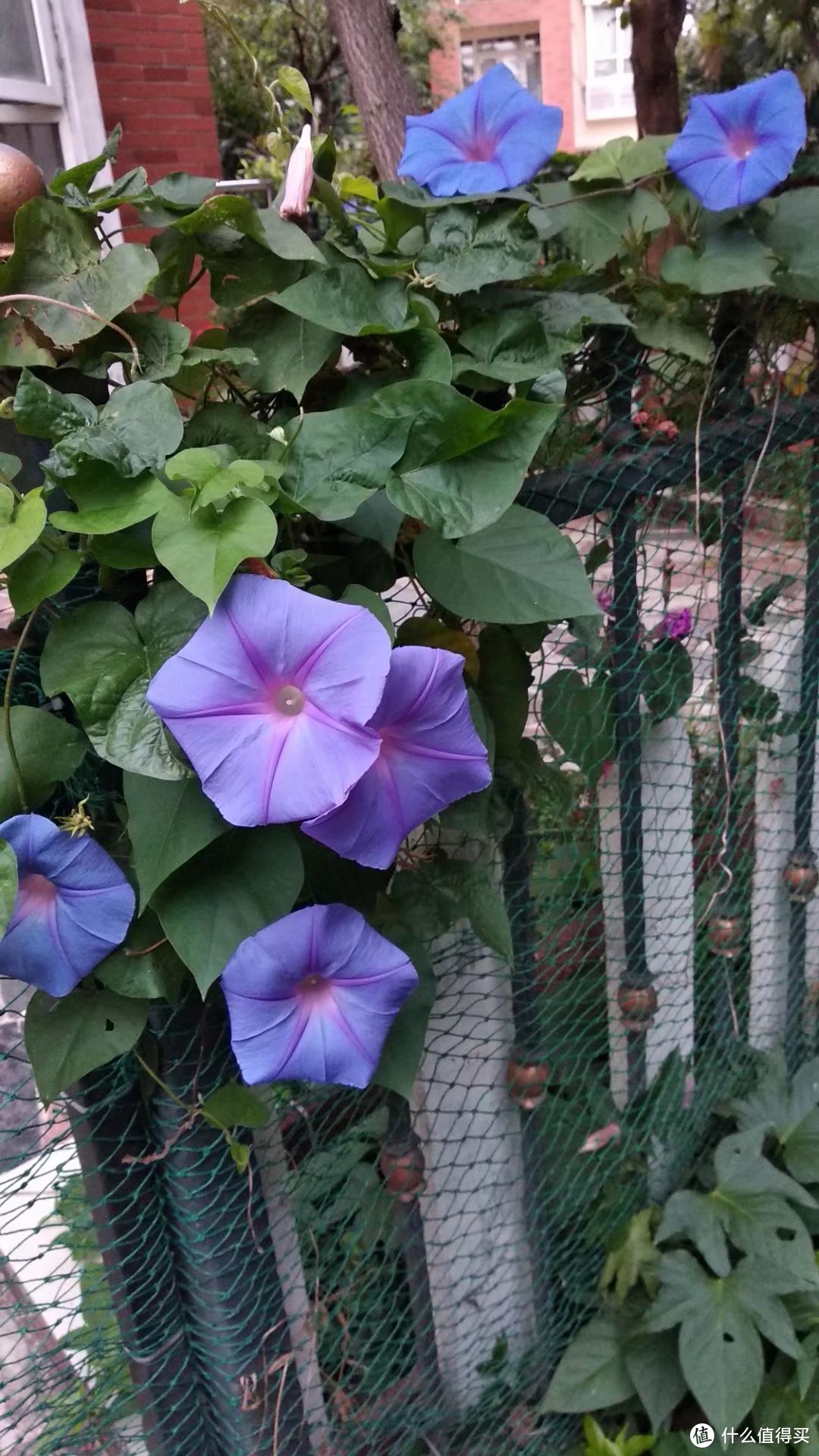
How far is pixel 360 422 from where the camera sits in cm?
75

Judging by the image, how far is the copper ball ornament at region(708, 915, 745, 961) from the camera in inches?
61.7

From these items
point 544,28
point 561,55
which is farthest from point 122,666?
point 544,28

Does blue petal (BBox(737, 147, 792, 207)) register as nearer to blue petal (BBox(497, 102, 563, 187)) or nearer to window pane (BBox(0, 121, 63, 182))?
blue petal (BBox(497, 102, 563, 187))

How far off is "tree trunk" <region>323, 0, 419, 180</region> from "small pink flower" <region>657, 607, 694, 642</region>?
6.84 feet

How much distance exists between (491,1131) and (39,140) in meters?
4.06

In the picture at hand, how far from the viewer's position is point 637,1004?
55.6 inches

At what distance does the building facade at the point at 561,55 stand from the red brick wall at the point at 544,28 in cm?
1

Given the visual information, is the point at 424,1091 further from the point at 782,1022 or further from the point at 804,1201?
the point at 782,1022

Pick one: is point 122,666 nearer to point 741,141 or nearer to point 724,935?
point 741,141

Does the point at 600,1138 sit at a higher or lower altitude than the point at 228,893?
lower

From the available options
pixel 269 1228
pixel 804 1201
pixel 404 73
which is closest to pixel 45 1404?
pixel 269 1228

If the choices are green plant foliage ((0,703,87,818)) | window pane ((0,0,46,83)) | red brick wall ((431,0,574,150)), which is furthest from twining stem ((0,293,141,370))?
red brick wall ((431,0,574,150))

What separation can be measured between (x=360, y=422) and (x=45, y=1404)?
1006 mm

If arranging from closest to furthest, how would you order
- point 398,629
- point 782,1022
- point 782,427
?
point 398,629, point 782,427, point 782,1022
